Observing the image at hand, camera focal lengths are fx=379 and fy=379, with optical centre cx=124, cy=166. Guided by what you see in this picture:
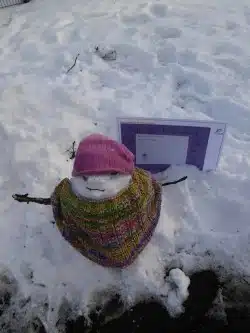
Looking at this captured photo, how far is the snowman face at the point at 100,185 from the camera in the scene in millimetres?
946

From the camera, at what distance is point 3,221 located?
55.0 inches

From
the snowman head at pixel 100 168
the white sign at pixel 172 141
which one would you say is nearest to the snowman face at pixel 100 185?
the snowman head at pixel 100 168

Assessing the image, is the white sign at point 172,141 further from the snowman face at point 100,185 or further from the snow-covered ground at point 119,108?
the snowman face at point 100,185

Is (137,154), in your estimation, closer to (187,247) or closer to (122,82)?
(187,247)

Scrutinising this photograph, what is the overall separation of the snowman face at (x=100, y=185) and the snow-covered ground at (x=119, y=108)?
0.38 meters

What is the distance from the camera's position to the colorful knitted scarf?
999mm

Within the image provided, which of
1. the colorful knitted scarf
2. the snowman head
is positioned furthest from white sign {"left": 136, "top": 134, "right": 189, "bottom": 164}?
the snowman head

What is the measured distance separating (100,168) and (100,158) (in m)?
0.02

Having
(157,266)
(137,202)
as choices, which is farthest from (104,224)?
(157,266)

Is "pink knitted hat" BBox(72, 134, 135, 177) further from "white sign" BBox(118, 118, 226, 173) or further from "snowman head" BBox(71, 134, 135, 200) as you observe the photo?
"white sign" BBox(118, 118, 226, 173)

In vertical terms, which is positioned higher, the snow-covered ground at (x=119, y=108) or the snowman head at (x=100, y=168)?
the snowman head at (x=100, y=168)

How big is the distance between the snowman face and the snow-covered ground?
376mm

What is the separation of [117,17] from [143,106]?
2.94 ft

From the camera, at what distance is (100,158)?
929 millimetres
